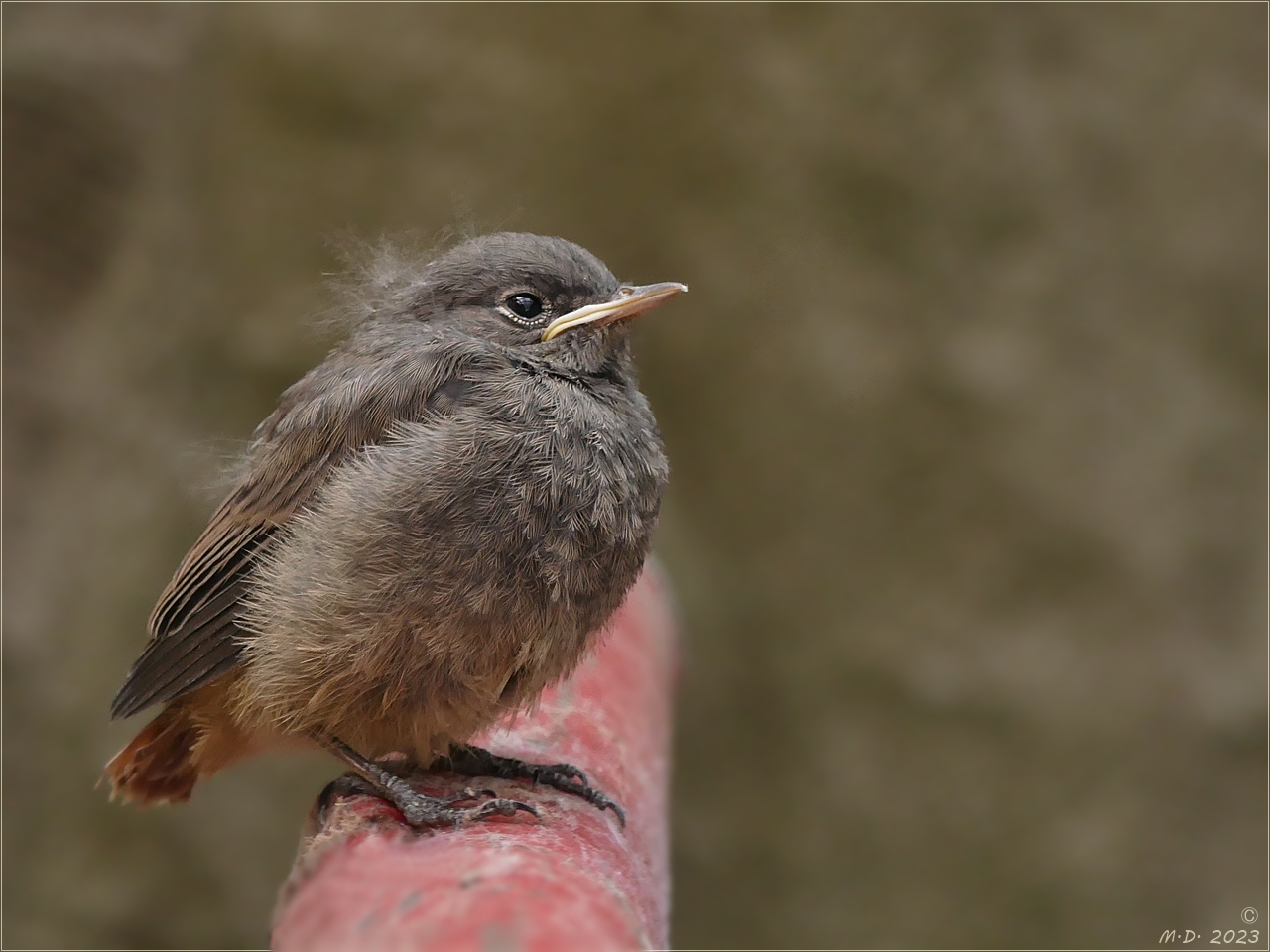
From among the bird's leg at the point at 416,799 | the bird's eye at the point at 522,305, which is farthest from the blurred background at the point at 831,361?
the bird's leg at the point at 416,799

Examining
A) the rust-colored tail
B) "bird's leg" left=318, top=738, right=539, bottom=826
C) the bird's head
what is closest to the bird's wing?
the rust-colored tail

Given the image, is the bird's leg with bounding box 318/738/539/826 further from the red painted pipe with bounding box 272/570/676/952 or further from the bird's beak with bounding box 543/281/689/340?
the bird's beak with bounding box 543/281/689/340

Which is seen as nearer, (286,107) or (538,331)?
(538,331)

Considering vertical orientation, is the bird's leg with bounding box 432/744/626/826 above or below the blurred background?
below

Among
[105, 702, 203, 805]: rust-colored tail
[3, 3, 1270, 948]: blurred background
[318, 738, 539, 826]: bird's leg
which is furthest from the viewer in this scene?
[3, 3, 1270, 948]: blurred background

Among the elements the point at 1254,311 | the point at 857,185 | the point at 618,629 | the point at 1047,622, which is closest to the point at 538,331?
the point at 618,629

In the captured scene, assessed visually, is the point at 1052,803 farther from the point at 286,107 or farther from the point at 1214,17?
the point at 286,107
